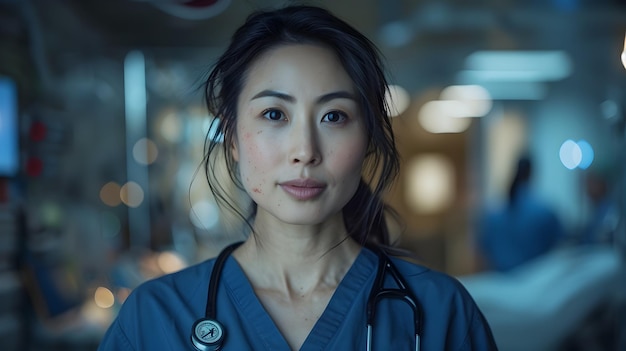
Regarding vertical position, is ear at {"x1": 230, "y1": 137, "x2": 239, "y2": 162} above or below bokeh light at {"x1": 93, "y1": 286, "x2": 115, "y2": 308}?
above

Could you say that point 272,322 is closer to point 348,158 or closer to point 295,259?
point 295,259

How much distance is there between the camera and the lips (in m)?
0.96

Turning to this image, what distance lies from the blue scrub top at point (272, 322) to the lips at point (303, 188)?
0.61 feet

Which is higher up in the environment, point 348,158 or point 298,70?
point 298,70

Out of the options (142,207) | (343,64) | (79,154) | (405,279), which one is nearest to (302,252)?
(405,279)

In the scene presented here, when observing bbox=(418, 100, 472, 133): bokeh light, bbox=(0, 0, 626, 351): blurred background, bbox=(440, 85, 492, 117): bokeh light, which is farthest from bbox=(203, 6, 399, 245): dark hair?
bbox=(418, 100, 472, 133): bokeh light

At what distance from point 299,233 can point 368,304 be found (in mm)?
153

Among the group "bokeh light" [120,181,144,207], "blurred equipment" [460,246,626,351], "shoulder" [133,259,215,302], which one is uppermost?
"shoulder" [133,259,215,302]

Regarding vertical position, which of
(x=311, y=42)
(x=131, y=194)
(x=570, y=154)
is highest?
(x=311, y=42)

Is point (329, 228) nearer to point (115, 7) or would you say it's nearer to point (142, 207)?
point (115, 7)

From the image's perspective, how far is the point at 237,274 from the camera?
3.53 ft

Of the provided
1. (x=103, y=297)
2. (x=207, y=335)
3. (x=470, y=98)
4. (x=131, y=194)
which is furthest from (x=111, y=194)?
(x=207, y=335)

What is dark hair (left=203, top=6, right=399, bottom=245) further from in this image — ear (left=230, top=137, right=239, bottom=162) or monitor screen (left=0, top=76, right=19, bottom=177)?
monitor screen (left=0, top=76, right=19, bottom=177)

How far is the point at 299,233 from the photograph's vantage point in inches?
41.8
